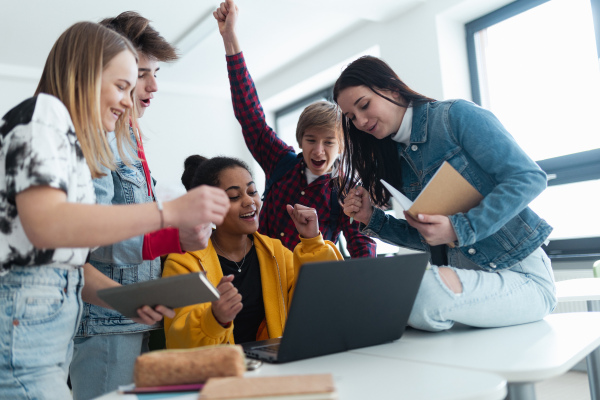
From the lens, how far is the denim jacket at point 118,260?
1.47 meters

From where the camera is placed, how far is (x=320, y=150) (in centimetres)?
245

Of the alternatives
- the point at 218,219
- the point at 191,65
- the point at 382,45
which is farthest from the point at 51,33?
the point at 218,219

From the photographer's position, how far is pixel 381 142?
1.85 meters

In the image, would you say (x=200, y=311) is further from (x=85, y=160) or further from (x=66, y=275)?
(x=85, y=160)

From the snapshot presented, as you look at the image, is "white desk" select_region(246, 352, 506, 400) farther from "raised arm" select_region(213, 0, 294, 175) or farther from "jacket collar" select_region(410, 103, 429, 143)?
"raised arm" select_region(213, 0, 294, 175)

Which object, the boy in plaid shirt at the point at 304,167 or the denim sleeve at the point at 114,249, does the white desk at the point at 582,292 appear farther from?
the denim sleeve at the point at 114,249

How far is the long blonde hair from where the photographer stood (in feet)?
3.58

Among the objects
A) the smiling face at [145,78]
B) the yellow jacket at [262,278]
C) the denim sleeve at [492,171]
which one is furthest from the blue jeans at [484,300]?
the smiling face at [145,78]

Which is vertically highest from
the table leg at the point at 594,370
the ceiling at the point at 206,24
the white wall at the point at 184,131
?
the ceiling at the point at 206,24

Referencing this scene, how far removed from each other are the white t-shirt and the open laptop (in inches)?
18.1

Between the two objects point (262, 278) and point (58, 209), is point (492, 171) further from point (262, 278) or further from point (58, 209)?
point (58, 209)

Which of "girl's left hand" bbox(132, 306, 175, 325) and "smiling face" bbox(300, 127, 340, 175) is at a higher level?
"smiling face" bbox(300, 127, 340, 175)

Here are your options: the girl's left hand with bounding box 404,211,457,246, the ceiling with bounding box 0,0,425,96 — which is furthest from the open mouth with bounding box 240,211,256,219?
the ceiling with bounding box 0,0,425,96

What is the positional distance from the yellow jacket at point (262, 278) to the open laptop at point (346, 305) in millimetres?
271
